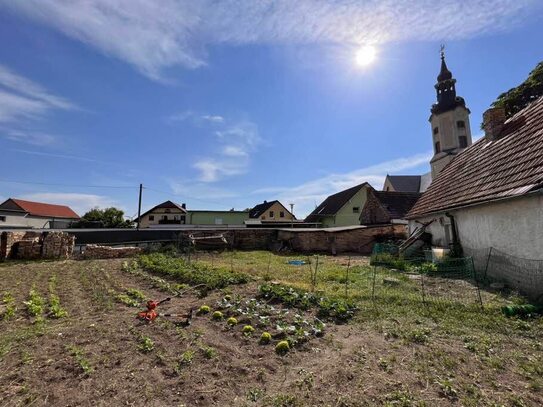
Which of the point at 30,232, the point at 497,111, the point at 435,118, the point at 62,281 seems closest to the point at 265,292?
the point at 62,281

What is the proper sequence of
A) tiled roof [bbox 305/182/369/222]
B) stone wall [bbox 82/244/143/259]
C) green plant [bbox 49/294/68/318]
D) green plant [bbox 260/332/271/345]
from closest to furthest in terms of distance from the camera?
1. green plant [bbox 260/332/271/345]
2. green plant [bbox 49/294/68/318]
3. stone wall [bbox 82/244/143/259]
4. tiled roof [bbox 305/182/369/222]

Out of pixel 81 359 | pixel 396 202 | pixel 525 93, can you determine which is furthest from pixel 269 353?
pixel 525 93

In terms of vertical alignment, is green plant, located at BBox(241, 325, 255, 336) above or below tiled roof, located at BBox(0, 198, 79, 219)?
below

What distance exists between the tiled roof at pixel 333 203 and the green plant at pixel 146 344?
32885 millimetres

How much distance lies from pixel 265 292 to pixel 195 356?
11.4ft

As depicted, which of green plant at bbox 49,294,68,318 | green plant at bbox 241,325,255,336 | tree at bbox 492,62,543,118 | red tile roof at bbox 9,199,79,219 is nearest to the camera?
green plant at bbox 241,325,255,336

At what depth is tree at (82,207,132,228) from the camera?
4988 centimetres

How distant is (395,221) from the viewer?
23.5 metres

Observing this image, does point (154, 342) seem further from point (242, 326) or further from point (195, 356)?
point (242, 326)

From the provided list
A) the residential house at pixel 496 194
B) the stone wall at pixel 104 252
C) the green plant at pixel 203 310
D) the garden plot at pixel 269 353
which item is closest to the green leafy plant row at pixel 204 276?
the garden plot at pixel 269 353

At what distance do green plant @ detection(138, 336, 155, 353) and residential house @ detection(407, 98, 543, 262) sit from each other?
882 cm

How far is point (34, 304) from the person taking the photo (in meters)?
7.50

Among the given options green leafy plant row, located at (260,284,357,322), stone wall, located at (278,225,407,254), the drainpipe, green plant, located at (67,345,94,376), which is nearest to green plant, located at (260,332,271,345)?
green leafy plant row, located at (260,284,357,322)

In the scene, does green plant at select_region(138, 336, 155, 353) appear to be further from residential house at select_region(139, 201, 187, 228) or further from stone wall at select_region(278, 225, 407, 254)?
residential house at select_region(139, 201, 187, 228)
